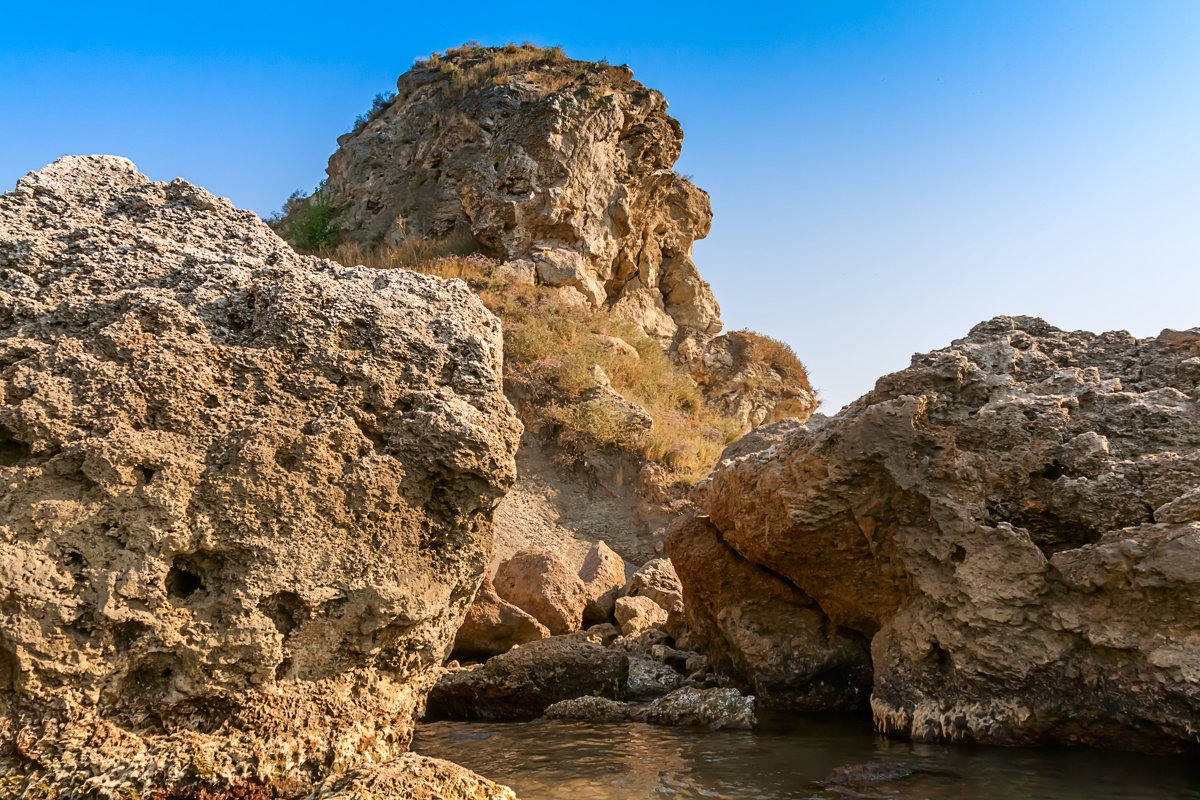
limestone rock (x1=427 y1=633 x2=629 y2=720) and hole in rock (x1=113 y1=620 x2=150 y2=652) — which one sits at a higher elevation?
hole in rock (x1=113 y1=620 x2=150 y2=652)

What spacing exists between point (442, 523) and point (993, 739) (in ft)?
11.3

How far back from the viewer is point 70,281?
3.88m

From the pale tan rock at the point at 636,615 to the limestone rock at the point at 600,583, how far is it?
0.96ft

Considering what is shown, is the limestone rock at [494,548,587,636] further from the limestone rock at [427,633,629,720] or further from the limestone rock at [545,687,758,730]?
the limestone rock at [545,687,758,730]

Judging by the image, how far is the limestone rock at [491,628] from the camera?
24.6 feet

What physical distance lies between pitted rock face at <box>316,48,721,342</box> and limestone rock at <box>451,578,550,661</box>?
33.3 ft

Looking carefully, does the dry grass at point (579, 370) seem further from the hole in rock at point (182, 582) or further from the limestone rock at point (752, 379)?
the hole in rock at point (182, 582)

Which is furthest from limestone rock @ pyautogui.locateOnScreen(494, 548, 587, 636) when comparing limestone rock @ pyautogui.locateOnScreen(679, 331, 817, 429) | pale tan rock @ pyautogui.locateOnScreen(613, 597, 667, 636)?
limestone rock @ pyautogui.locateOnScreen(679, 331, 817, 429)

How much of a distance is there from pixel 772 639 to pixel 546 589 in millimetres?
2899

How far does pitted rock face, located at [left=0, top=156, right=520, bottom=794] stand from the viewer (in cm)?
321

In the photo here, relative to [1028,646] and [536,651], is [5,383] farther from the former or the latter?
[1028,646]

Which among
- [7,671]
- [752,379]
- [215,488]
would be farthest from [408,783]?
[752,379]

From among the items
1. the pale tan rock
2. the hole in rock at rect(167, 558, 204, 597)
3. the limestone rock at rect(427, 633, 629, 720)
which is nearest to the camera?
the hole in rock at rect(167, 558, 204, 597)

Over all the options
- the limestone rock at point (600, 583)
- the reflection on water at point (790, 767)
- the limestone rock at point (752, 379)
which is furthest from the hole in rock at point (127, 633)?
the limestone rock at point (752, 379)
